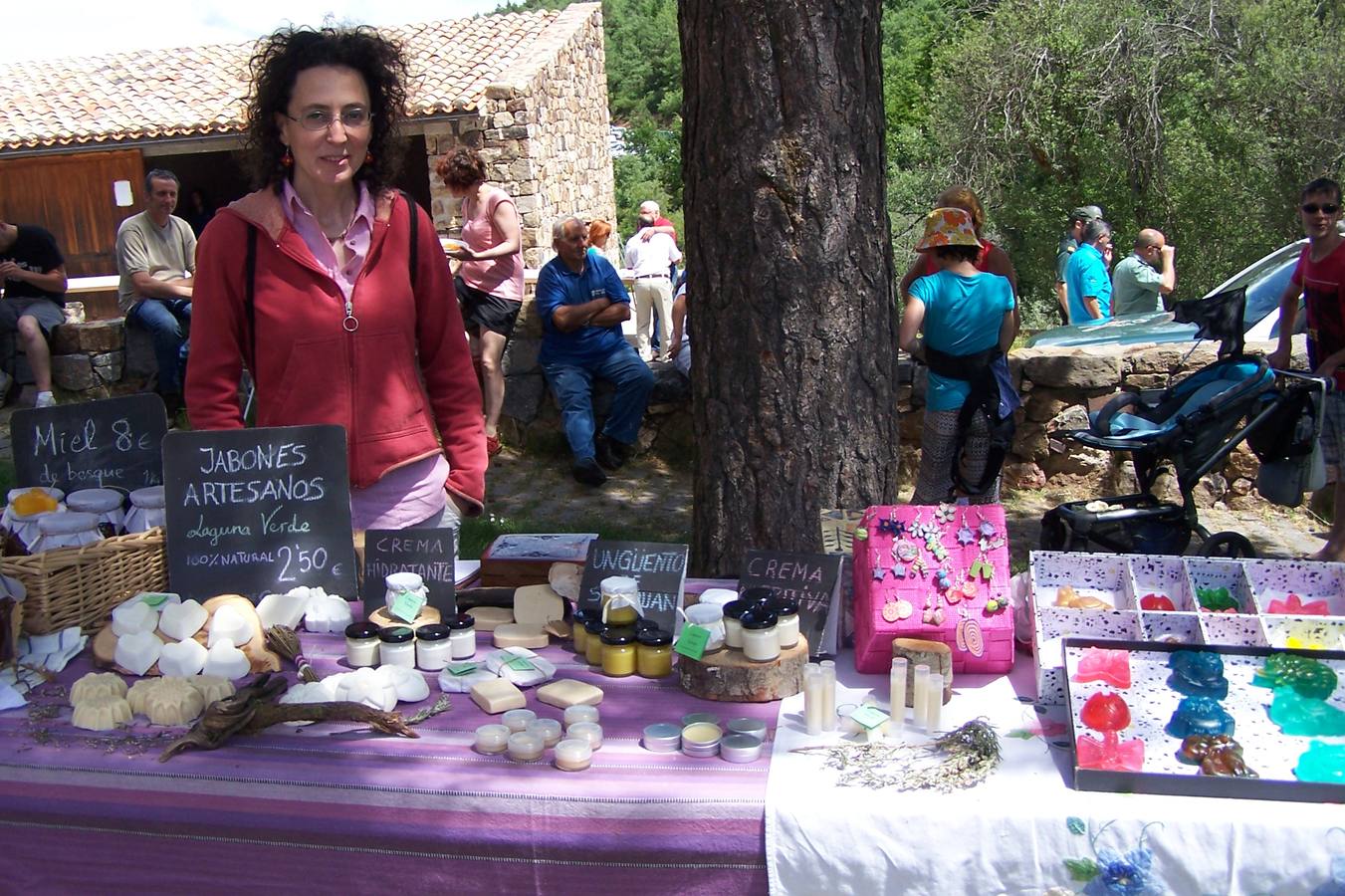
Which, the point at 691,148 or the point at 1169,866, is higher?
the point at 691,148

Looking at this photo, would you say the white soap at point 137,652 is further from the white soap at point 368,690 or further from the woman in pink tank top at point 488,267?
the woman in pink tank top at point 488,267

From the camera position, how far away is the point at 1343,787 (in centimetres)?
154

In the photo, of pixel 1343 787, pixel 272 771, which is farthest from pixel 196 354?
pixel 1343 787

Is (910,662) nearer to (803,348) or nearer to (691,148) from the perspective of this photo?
(803,348)

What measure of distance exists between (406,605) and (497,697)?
33cm

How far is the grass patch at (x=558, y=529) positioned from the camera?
18.0 feet

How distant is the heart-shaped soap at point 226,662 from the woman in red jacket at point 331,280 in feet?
1.48

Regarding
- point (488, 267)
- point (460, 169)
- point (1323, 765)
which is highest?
point (460, 169)

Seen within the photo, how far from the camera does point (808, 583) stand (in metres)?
2.12

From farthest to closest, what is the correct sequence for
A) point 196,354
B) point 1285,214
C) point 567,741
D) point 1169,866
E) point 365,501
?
point 1285,214 < point 365,501 < point 196,354 < point 567,741 < point 1169,866

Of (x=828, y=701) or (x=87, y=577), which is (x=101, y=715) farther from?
(x=828, y=701)

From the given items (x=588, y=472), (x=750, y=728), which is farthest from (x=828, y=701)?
(x=588, y=472)

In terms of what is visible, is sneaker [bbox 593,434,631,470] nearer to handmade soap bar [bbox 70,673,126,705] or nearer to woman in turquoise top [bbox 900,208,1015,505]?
woman in turquoise top [bbox 900,208,1015,505]

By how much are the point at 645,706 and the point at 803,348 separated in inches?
49.8
